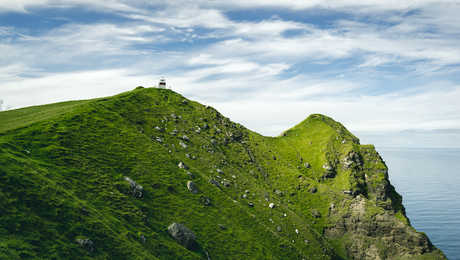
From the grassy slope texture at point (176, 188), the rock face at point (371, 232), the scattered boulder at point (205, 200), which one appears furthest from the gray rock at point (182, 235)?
the rock face at point (371, 232)

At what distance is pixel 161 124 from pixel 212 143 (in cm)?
2272

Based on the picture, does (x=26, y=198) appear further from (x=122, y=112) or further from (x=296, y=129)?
(x=296, y=129)

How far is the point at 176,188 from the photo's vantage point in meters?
64.1

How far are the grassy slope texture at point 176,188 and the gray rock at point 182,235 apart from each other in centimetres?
103

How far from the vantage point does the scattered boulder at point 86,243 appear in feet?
108

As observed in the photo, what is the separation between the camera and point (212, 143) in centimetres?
Result: 10731

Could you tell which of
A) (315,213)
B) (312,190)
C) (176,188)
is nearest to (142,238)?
(176,188)

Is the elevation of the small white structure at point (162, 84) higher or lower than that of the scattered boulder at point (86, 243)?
higher

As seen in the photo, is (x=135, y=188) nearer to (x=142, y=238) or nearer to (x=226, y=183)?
(x=142, y=238)

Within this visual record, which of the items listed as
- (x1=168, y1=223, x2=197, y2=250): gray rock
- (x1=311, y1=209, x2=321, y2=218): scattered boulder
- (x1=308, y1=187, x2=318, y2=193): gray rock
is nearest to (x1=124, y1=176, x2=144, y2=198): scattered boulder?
(x1=168, y1=223, x2=197, y2=250): gray rock

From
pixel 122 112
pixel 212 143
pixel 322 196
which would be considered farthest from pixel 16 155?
pixel 322 196

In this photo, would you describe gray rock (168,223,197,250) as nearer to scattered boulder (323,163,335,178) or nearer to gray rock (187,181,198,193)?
gray rock (187,181,198,193)

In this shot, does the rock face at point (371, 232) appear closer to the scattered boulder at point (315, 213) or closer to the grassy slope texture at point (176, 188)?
the grassy slope texture at point (176, 188)

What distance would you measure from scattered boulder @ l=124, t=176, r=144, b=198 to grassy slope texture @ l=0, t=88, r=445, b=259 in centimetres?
26
